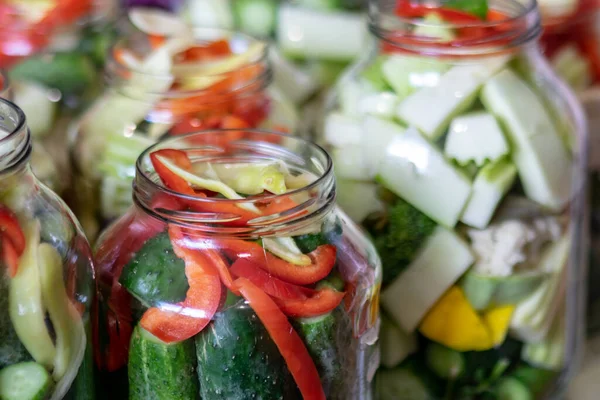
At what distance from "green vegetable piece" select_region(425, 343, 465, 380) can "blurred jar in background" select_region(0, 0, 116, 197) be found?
1.78 feet

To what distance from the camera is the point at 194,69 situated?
1.06 metres

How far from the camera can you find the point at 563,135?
1.01 m

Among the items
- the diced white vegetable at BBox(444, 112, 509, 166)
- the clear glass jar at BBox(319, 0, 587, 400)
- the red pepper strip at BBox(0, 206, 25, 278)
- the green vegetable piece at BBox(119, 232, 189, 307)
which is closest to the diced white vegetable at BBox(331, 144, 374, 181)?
the clear glass jar at BBox(319, 0, 587, 400)

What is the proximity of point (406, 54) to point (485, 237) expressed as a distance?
9.6 inches

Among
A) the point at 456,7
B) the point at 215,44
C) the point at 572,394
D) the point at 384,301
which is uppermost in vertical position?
the point at 456,7

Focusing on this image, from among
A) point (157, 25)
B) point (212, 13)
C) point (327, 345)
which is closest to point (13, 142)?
point (327, 345)

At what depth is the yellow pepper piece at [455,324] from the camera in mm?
950

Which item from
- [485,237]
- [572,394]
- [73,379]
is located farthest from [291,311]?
[572,394]

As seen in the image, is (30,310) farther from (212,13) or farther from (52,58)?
(212,13)

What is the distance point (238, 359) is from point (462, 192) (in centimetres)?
36

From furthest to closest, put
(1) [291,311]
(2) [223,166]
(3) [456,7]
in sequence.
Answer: (3) [456,7] < (2) [223,166] < (1) [291,311]

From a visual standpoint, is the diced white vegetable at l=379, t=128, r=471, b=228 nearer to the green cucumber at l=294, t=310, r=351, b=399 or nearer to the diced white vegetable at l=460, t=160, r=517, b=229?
the diced white vegetable at l=460, t=160, r=517, b=229

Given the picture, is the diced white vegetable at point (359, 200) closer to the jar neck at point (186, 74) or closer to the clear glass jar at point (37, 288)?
the jar neck at point (186, 74)

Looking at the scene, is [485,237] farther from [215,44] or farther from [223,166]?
[215,44]
